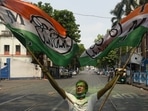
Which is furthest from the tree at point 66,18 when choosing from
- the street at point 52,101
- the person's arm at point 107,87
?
the person's arm at point 107,87

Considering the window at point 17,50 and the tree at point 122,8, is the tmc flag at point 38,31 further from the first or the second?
the window at point 17,50

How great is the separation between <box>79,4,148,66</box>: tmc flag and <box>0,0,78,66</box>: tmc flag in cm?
31

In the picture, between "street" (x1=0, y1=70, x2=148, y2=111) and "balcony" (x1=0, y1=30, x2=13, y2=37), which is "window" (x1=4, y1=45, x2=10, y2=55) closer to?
"balcony" (x1=0, y1=30, x2=13, y2=37)

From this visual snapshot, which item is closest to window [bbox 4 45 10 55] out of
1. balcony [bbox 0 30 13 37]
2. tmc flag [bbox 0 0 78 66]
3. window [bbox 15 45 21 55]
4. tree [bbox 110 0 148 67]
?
window [bbox 15 45 21 55]

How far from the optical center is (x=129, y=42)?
24.8ft

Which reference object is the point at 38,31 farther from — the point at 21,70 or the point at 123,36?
the point at 21,70

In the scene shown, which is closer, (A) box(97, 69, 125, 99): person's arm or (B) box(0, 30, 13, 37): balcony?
(A) box(97, 69, 125, 99): person's arm

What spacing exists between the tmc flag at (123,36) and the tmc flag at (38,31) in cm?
31

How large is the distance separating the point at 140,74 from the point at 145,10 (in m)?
40.9

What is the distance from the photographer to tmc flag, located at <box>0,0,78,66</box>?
720 centimetres

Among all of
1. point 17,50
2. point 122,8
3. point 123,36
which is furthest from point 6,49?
point 123,36

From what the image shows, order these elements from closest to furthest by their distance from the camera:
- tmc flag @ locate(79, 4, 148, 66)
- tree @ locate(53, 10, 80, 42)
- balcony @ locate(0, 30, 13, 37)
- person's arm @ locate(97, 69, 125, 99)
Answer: person's arm @ locate(97, 69, 125, 99), tmc flag @ locate(79, 4, 148, 66), tree @ locate(53, 10, 80, 42), balcony @ locate(0, 30, 13, 37)

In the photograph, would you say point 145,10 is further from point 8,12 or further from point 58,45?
point 8,12

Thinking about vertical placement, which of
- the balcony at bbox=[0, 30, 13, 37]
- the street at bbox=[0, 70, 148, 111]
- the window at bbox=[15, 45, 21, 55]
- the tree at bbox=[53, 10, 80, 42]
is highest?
the tree at bbox=[53, 10, 80, 42]
